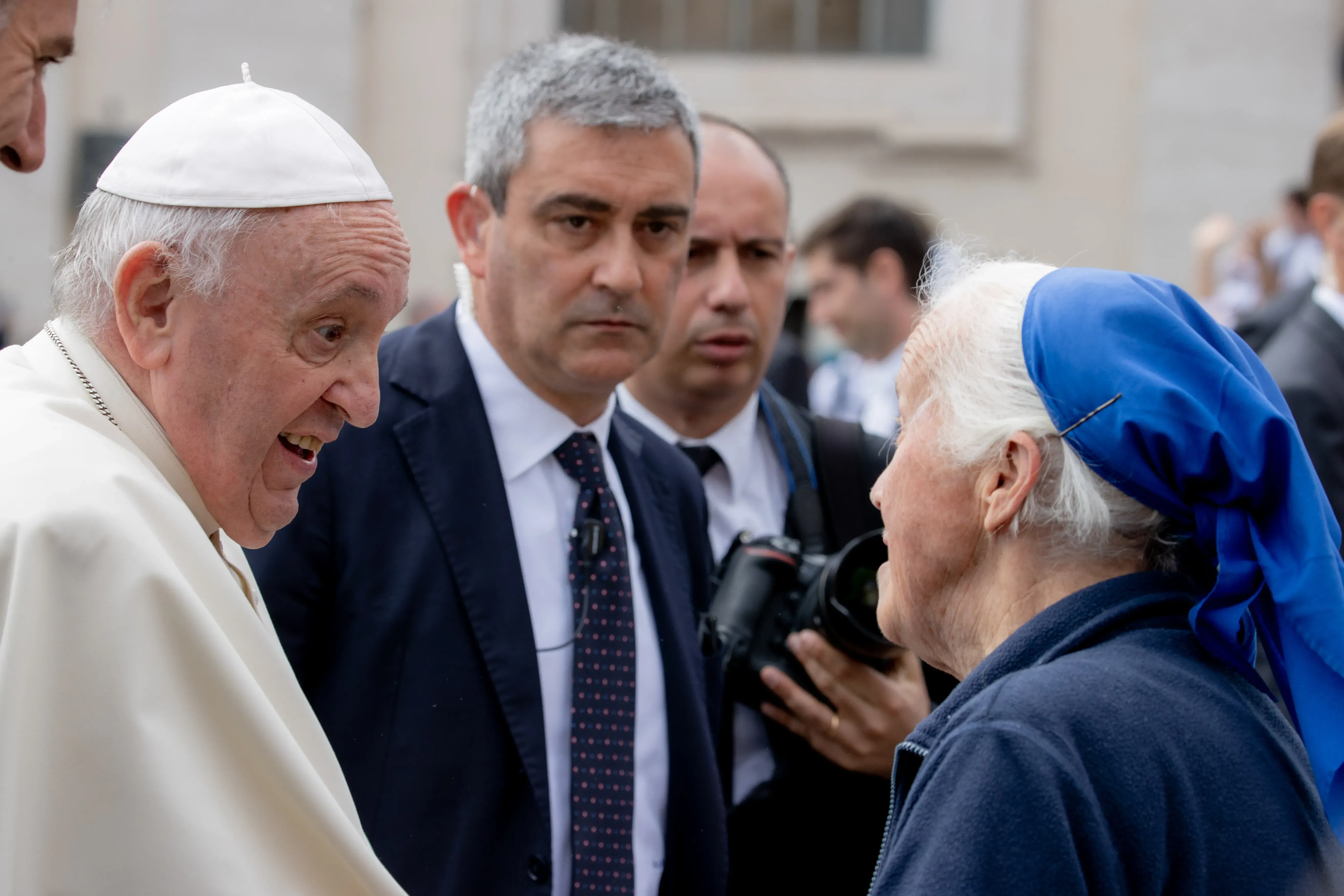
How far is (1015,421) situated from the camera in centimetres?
175

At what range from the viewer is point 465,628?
232 cm

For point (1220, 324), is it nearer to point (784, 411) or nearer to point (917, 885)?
point (917, 885)

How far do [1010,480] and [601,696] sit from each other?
0.92m

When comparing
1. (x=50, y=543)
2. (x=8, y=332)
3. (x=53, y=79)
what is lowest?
(x=8, y=332)

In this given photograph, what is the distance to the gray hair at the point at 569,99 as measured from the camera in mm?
2658

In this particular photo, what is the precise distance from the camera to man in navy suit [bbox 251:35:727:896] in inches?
89.0

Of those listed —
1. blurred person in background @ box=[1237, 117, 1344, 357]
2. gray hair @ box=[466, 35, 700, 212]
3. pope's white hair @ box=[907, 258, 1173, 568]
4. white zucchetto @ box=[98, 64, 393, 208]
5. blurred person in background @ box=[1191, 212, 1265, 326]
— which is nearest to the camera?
pope's white hair @ box=[907, 258, 1173, 568]

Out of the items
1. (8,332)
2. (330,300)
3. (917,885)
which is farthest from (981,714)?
(8,332)

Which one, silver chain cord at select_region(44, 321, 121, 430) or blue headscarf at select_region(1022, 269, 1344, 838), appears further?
silver chain cord at select_region(44, 321, 121, 430)

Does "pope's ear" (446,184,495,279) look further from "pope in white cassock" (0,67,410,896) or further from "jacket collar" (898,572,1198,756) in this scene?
"jacket collar" (898,572,1198,756)

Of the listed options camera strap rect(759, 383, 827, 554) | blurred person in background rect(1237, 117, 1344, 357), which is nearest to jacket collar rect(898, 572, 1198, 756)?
camera strap rect(759, 383, 827, 554)

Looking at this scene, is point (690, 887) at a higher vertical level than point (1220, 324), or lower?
lower

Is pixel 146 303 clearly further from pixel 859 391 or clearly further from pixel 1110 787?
pixel 859 391

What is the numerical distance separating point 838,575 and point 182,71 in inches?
437
